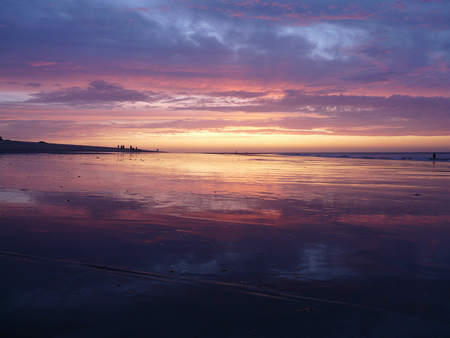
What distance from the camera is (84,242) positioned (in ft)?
23.7

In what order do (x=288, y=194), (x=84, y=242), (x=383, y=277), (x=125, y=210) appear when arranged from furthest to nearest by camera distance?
(x=288, y=194) < (x=125, y=210) < (x=84, y=242) < (x=383, y=277)

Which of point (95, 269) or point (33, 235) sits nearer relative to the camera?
point (95, 269)

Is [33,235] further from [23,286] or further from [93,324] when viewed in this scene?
[93,324]

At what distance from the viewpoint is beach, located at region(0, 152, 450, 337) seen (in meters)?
4.19

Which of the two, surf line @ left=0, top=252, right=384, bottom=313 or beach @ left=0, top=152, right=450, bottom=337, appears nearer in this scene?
beach @ left=0, top=152, right=450, bottom=337

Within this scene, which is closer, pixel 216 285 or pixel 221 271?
pixel 216 285

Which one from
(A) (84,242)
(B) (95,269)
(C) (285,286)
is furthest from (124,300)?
(A) (84,242)

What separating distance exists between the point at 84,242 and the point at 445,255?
288 inches

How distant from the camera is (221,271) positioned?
5.78 metres

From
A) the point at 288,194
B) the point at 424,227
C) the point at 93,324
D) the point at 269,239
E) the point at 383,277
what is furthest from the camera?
the point at 288,194

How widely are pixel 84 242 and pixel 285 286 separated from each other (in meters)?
4.38

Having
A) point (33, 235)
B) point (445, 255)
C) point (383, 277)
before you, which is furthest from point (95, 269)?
point (445, 255)

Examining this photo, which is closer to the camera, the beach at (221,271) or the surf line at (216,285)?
the beach at (221,271)

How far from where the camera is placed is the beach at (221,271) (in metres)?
4.19
